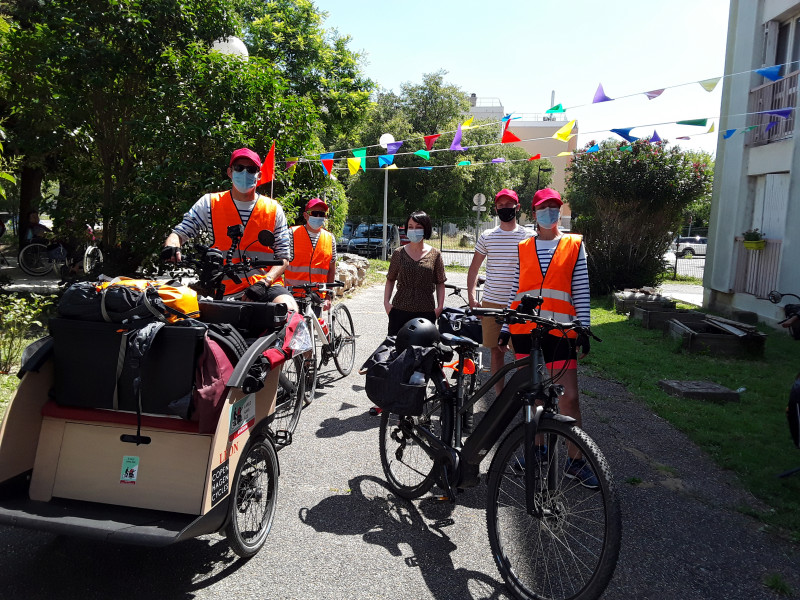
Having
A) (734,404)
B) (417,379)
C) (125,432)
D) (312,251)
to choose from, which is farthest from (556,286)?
(734,404)

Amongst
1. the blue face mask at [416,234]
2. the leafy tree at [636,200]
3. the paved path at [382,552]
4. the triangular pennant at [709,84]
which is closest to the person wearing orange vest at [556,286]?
the paved path at [382,552]

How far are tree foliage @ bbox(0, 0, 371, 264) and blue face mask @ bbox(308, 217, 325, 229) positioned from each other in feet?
6.80

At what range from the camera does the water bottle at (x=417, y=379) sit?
3.67 metres

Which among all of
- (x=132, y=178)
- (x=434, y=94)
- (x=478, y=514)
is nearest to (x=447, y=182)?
(x=434, y=94)

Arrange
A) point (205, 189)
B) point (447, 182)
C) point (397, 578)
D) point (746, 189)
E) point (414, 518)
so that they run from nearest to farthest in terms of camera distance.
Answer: point (397, 578) < point (414, 518) < point (205, 189) < point (746, 189) < point (447, 182)

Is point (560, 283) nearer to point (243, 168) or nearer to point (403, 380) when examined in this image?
point (403, 380)

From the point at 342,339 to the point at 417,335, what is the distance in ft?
11.8

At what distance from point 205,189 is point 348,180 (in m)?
28.9

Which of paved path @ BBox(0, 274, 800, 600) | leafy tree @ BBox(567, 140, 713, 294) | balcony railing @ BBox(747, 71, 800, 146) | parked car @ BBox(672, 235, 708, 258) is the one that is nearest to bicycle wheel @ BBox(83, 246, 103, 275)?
paved path @ BBox(0, 274, 800, 600)

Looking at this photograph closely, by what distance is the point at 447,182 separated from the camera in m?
35.4

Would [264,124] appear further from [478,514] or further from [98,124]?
[478,514]

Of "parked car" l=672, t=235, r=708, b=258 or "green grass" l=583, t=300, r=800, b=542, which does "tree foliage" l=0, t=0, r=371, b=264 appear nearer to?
"green grass" l=583, t=300, r=800, b=542

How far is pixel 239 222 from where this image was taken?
4.59 meters

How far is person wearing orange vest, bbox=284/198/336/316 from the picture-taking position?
6992 millimetres
